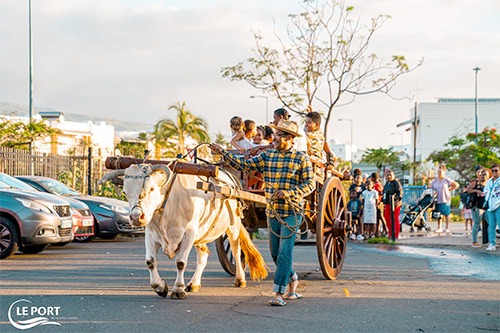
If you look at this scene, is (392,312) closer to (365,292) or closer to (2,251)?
(365,292)

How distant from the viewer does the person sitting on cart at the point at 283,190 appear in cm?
948

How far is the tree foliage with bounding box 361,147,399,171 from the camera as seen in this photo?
66.8 m

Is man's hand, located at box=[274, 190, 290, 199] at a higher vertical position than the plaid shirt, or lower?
lower

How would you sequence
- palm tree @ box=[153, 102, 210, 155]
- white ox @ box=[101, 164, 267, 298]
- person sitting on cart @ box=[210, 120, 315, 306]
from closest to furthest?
white ox @ box=[101, 164, 267, 298]
person sitting on cart @ box=[210, 120, 315, 306]
palm tree @ box=[153, 102, 210, 155]

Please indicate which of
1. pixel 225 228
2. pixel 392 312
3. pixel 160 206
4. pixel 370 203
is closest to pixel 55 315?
pixel 160 206

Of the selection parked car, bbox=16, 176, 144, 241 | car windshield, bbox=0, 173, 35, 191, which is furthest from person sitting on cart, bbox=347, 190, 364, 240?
car windshield, bbox=0, 173, 35, 191

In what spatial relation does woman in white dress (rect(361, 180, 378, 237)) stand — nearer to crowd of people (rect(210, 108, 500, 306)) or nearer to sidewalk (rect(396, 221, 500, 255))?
sidewalk (rect(396, 221, 500, 255))

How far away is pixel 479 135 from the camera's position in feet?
162

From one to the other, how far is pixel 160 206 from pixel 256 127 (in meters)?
3.81

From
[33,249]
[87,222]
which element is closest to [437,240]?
[87,222]

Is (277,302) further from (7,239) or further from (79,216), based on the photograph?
(79,216)

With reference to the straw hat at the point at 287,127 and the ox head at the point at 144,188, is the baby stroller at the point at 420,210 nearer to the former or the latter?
the straw hat at the point at 287,127

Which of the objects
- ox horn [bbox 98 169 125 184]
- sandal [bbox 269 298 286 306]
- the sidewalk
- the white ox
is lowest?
the sidewalk

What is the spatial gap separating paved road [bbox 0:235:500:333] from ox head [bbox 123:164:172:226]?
1072 mm
